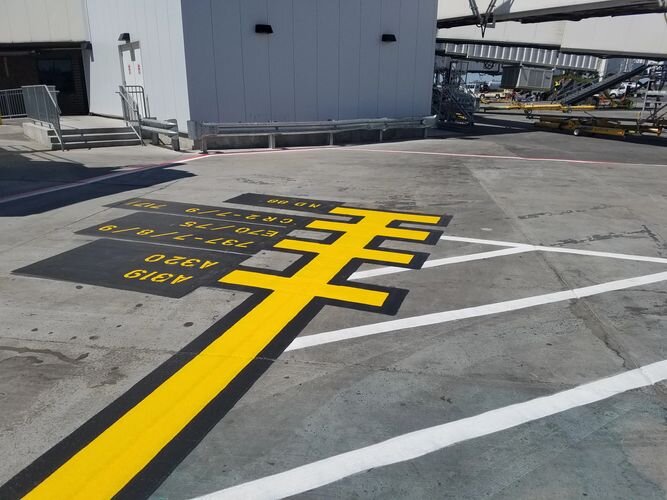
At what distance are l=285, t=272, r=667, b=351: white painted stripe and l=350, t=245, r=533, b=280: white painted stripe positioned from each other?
123cm

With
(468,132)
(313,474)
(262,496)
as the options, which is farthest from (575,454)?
(468,132)

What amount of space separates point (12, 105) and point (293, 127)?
13.8m

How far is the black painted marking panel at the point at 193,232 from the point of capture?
725cm

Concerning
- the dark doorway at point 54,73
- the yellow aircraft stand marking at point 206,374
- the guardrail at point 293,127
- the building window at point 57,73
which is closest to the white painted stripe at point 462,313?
the yellow aircraft stand marking at point 206,374

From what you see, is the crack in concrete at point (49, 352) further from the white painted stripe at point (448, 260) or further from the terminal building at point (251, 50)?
the terminal building at point (251, 50)

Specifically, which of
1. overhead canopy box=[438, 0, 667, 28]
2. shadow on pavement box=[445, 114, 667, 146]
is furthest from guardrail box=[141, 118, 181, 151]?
overhead canopy box=[438, 0, 667, 28]

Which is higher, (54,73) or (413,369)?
(54,73)

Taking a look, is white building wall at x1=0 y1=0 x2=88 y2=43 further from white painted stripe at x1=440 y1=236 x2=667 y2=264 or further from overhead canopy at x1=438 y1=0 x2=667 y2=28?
white painted stripe at x1=440 y1=236 x2=667 y2=264

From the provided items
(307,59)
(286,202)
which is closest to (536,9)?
(307,59)

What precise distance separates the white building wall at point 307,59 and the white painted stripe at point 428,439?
14.8m

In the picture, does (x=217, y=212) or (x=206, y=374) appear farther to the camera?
(x=217, y=212)

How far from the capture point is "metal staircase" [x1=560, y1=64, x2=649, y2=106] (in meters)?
33.9

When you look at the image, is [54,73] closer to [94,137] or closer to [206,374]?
[94,137]

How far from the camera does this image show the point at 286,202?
9.84m
